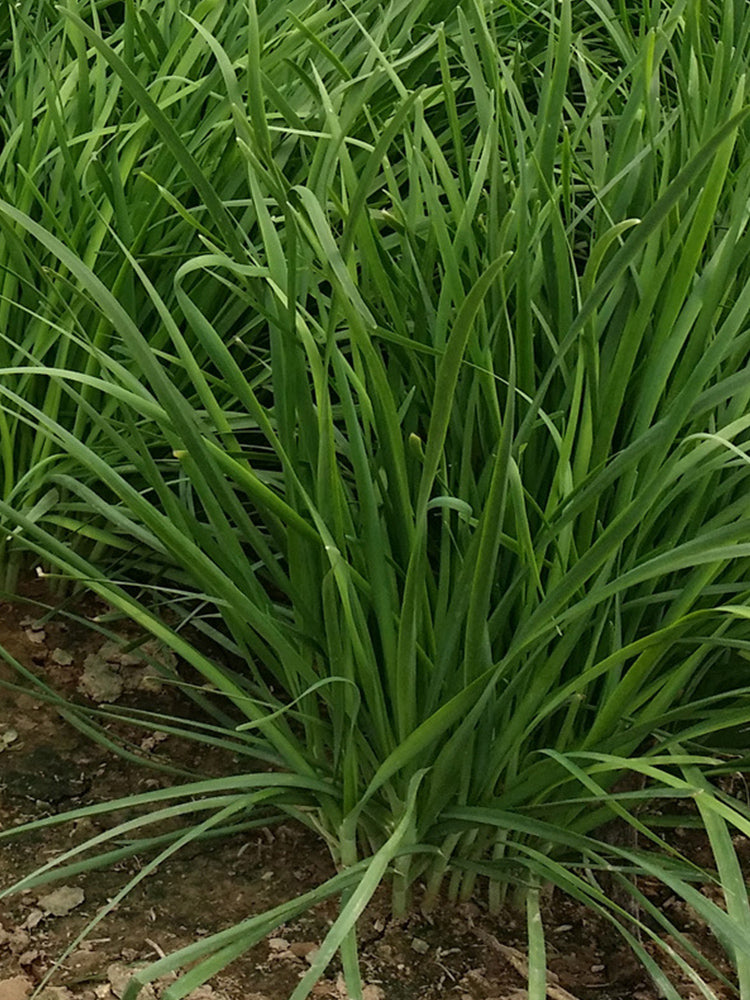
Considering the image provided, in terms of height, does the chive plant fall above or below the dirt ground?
above

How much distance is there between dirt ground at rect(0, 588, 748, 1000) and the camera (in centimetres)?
81

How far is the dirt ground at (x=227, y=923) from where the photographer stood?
81 centimetres

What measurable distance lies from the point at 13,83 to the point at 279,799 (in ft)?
2.89

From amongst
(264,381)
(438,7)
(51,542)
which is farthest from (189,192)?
(51,542)

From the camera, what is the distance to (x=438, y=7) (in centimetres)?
138

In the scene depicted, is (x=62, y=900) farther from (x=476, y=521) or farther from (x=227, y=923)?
(x=476, y=521)

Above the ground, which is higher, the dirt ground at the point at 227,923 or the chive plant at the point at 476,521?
the chive plant at the point at 476,521

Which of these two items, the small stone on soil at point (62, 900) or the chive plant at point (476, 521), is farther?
the small stone on soil at point (62, 900)

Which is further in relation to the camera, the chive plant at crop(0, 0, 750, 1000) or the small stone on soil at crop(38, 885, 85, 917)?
the small stone on soil at crop(38, 885, 85, 917)

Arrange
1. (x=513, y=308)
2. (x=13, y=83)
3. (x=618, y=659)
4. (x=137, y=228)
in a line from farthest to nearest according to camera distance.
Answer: (x=13, y=83)
(x=137, y=228)
(x=513, y=308)
(x=618, y=659)

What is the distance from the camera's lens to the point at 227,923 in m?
0.85

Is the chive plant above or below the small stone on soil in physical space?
above

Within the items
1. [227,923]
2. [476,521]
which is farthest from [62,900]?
[476,521]

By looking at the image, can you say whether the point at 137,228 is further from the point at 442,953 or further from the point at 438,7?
the point at 442,953
